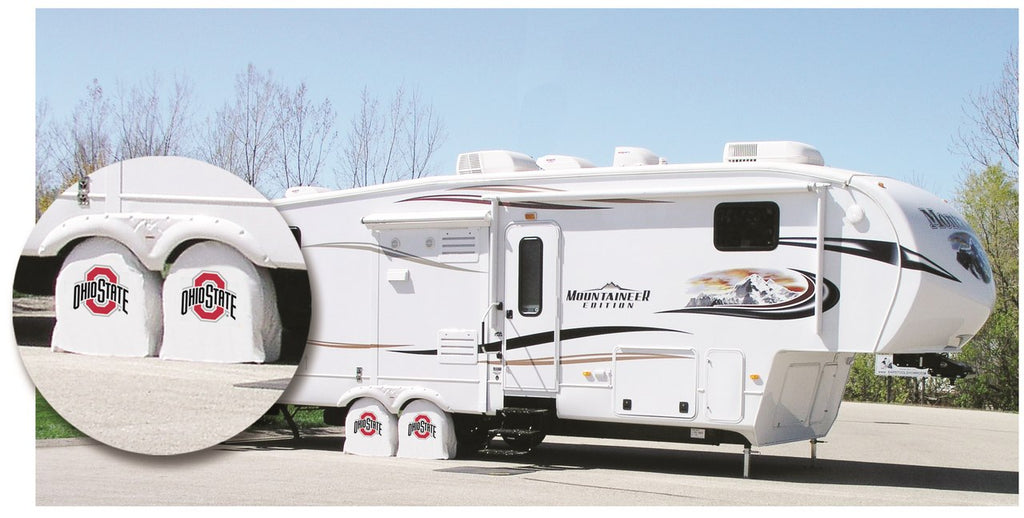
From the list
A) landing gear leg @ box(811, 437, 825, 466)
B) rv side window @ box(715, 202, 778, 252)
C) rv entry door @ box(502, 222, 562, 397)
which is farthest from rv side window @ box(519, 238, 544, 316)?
landing gear leg @ box(811, 437, 825, 466)

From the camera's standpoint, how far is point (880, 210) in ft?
30.4

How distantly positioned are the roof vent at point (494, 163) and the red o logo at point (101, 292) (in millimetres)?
3484

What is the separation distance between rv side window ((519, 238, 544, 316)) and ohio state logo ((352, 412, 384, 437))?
195 cm

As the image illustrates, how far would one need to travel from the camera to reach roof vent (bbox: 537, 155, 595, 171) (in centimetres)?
1070

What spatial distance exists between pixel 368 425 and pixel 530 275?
7.63 feet

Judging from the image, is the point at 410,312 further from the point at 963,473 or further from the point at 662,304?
the point at 963,473

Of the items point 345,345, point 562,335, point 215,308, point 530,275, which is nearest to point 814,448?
point 562,335

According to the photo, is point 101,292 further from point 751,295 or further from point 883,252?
point 883,252

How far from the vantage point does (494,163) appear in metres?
10.9

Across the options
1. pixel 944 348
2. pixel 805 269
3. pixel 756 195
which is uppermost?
pixel 756 195

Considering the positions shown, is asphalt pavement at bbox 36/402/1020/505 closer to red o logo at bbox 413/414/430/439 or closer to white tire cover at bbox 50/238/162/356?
red o logo at bbox 413/414/430/439

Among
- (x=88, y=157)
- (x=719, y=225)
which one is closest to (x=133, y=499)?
(x=719, y=225)

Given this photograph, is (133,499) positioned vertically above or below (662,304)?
below

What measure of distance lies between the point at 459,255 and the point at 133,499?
386cm
